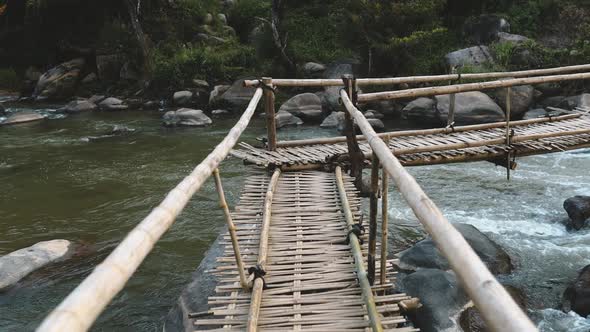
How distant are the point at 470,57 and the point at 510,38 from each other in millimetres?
1582

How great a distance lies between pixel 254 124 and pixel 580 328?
965 centimetres

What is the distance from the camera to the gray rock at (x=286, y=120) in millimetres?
11789

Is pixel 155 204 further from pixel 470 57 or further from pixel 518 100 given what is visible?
pixel 470 57

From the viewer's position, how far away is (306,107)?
12.4m


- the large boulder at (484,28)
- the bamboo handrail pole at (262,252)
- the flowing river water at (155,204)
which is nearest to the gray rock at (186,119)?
the flowing river water at (155,204)

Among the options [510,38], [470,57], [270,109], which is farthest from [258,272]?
[510,38]

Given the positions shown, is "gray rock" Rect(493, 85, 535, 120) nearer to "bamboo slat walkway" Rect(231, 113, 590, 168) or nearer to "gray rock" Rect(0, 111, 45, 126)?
"bamboo slat walkway" Rect(231, 113, 590, 168)

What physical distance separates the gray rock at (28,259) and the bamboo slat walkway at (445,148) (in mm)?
2339

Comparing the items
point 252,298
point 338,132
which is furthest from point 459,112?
point 252,298

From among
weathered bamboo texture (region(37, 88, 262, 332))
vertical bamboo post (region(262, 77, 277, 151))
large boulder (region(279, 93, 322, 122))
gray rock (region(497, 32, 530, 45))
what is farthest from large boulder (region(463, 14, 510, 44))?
weathered bamboo texture (region(37, 88, 262, 332))

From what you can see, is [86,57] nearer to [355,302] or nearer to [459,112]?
[459,112]

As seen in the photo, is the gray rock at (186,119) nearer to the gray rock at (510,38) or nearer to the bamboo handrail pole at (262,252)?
the bamboo handrail pole at (262,252)

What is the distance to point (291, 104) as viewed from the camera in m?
12.5

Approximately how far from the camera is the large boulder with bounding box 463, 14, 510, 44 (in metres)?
14.2
